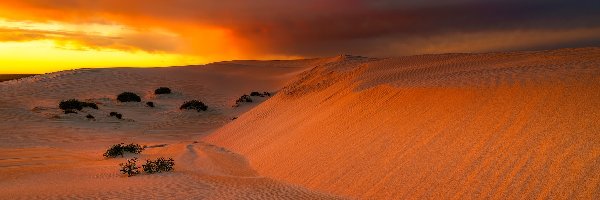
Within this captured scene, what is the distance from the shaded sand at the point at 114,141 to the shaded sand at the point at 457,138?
0.95m

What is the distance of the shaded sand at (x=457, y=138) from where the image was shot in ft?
22.1

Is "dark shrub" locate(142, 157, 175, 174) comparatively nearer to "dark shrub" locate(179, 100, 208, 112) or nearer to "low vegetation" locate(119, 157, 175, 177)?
"low vegetation" locate(119, 157, 175, 177)

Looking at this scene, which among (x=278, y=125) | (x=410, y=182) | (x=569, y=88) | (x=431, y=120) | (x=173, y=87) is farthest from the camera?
(x=173, y=87)

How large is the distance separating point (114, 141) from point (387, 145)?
40.6 ft

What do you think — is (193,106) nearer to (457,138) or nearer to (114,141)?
(114,141)

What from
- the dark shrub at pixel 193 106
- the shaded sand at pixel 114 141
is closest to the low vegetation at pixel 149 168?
the shaded sand at pixel 114 141

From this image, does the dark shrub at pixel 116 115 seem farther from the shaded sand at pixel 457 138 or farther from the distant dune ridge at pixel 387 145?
Answer: the shaded sand at pixel 457 138

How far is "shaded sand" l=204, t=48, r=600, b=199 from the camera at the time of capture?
672 cm

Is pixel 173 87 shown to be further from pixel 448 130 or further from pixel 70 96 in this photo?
pixel 448 130

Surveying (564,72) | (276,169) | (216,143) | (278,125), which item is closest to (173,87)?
(216,143)

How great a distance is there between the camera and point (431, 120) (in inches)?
369

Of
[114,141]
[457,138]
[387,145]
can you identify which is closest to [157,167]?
[387,145]

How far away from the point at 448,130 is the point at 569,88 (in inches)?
79.7

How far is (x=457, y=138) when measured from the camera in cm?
829
